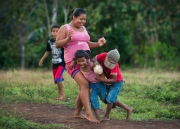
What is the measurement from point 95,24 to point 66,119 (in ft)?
61.7

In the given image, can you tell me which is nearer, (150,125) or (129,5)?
(150,125)

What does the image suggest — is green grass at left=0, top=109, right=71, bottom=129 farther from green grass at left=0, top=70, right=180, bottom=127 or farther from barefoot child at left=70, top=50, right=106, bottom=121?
green grass at left=0, top=70, right=180, bottom=127

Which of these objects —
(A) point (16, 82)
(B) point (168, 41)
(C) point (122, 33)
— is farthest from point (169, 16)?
(A) point (16, 82)

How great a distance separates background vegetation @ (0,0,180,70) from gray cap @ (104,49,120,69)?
16.3 meters

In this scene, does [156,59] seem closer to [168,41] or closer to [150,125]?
[168,41]

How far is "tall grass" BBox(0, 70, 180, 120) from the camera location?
9.04 m

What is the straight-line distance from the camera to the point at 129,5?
24578 millimetres

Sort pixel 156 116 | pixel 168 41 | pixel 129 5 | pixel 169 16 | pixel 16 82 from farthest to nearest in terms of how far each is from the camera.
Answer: pixel 168 41 → pixel 169 16 → pixel 129 5 → pixel 16 82 → pixel 156 116

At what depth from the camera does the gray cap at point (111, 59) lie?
715 cm

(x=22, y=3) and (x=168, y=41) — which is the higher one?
(x=22, y=3)

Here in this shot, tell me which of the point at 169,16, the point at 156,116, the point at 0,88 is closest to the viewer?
the point at 156,116

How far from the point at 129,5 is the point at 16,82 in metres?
13.5

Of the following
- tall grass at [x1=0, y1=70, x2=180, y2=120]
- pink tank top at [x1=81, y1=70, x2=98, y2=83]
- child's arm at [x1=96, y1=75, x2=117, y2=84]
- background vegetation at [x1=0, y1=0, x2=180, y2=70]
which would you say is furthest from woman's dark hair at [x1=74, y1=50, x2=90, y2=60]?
background vegetation at [x1=0, y1=0, x2=180, y2=70]

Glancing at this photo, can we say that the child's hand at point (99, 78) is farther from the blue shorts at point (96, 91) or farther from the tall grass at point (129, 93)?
the tall grass at point (129, 93)
